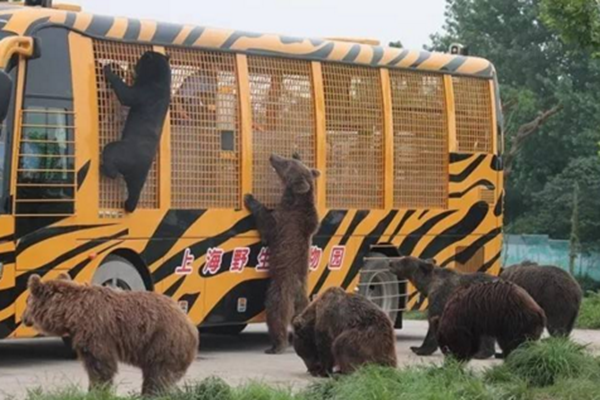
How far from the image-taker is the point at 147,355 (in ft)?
34.9

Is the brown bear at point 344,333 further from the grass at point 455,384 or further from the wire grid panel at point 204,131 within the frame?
the wire grid panel at point 204,131

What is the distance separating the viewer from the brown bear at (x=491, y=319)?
12875 millimetres

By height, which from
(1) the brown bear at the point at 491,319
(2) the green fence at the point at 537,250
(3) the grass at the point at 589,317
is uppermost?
(1) the brown bear at the point at 491,319

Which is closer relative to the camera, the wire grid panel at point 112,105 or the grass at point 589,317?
the wire grid panel at point 112,105

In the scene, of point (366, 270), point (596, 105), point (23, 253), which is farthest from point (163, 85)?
point (596, 105)

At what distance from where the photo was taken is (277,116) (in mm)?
16000

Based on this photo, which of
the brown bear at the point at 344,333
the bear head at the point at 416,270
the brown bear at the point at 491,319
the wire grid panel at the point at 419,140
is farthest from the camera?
the wire grid panel at the point at 419,140

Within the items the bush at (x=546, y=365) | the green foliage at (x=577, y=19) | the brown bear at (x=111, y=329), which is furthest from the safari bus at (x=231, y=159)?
the bush at (x=546, y=365)

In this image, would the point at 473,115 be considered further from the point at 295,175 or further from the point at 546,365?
the point at 546,365

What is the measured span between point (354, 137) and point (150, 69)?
10.6ft

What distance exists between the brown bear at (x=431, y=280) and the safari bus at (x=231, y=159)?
0.96 metres

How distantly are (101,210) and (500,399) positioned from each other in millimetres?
4933

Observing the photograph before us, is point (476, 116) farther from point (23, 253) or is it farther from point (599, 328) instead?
point (23, 253)

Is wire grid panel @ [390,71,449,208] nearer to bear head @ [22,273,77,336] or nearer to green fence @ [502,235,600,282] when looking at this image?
bear head @ [22,273,77,336]
